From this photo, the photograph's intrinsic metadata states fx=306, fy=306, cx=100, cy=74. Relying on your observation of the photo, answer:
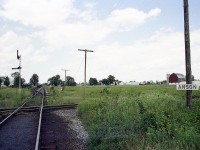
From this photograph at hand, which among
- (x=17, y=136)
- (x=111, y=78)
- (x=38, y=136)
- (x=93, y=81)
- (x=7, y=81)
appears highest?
(x=111, y=78)

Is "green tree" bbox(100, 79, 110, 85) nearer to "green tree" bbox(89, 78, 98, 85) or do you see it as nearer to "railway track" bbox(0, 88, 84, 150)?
"green tree" bbox(89, 78, 98, 85)

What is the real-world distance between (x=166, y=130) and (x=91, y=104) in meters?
9.10

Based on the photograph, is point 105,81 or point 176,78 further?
point 105,81

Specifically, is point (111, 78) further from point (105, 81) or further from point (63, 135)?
point (63, 135)

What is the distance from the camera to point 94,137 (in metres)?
9.46

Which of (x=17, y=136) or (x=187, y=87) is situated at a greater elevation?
(x=187, y=87)

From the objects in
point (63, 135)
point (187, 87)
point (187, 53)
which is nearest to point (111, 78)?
point (187, 53)

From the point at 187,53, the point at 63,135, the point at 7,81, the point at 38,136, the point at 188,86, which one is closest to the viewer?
the point at 38,136

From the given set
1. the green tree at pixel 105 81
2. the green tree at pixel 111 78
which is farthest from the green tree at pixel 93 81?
the green tree at pixel 111 78

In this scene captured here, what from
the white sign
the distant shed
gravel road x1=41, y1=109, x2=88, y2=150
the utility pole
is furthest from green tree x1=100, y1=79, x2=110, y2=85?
the white sign

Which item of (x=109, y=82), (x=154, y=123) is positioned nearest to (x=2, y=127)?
(x=154, y=123)

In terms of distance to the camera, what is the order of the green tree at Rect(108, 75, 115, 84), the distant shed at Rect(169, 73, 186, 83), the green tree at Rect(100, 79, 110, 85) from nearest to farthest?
1. the distant shed at Rect(169, 73, 186, 83)
2. the green tree at Rect(108, 75, 115, 84)
3. the green tree at Rect(100, 79, 110, 85)

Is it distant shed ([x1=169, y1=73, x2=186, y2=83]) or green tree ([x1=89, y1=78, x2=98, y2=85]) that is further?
green tree ([x1=89, y1=78, x2=98, y2=85])

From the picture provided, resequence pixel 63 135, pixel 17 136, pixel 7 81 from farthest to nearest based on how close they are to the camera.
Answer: pixel 7 81 → pixel 63 135 → pixel 17 136
